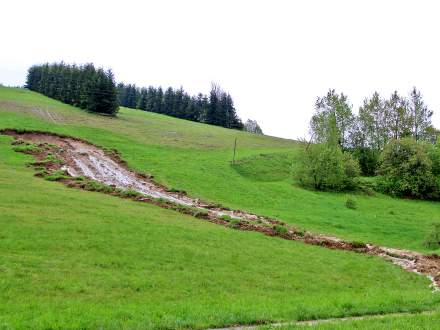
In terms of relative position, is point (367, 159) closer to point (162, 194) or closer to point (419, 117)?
point (419, 117)

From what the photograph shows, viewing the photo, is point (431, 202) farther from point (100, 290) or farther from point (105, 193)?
point (100, 290)

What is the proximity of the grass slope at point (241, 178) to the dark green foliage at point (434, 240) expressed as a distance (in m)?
0.61

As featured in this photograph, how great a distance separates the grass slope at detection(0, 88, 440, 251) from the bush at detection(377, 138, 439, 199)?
3625 millimetres

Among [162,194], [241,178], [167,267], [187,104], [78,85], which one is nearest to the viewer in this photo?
[167,267]

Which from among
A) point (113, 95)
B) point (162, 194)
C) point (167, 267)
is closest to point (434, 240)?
point (167, 267)

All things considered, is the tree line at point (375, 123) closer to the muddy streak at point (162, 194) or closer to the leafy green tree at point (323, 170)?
the leafy green tree at point (323, 170)

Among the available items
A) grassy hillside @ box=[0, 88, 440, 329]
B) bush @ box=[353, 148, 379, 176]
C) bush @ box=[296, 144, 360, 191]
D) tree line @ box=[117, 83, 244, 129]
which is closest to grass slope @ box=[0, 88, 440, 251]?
grassy hillside @ box=[0, 88, 440, 329]

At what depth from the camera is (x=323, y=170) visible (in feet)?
200

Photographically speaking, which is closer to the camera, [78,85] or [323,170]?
[323,170]

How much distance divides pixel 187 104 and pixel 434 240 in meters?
133

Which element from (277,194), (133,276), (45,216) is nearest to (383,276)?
(133,276)

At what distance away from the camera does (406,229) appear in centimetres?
3834

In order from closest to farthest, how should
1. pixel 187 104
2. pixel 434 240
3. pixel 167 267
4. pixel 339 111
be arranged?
pixel 167 267
pixel 434 240
pixel 339 111
pixel 187 104

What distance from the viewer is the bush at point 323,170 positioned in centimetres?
6072
